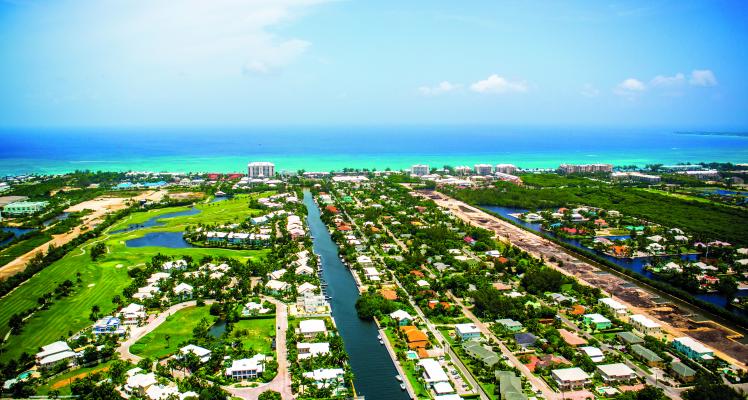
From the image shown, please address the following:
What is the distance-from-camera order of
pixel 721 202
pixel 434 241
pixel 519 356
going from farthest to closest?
pixel 721 202 → pixel 434 241 → pixel 519 356

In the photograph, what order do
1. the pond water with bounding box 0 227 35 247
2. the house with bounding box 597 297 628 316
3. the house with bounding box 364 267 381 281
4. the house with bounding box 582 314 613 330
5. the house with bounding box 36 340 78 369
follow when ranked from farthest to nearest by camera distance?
1. the pond water with bounding box 0 227 35 247
2. the house with bounding box 364 267 381 281
3. the house with bounding box 597 297 628 316
4. the house with bounding box 582 314 613 330
5. the house with bounding box 36 340 78 369

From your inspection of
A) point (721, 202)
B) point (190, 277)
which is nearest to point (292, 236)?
point (190, 277)

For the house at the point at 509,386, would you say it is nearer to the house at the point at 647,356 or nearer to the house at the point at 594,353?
the house at the point at 594,353

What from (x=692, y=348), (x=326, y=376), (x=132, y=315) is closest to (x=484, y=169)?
(x=692, y=348)

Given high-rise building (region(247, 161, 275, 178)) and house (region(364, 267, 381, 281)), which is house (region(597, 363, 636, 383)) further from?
high-rise building (region(247, 161, 275, 178))

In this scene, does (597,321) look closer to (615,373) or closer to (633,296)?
(615,373)

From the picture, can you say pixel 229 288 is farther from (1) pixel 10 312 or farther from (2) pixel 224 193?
(2) pixel 224 193

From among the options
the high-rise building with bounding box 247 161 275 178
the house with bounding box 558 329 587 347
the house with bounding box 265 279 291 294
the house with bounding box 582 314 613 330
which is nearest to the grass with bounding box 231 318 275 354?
the house with bounding box 265 279 291 294
